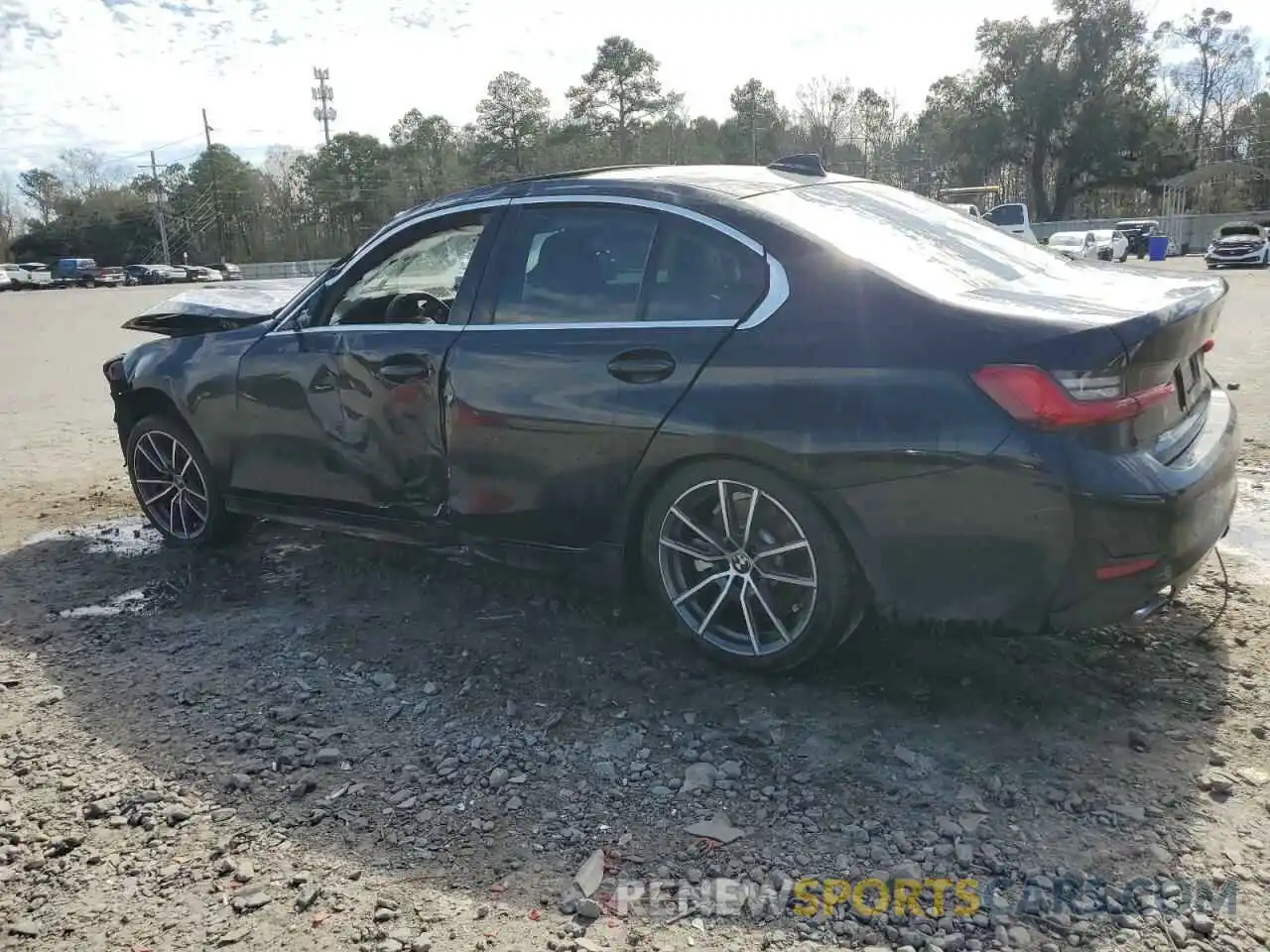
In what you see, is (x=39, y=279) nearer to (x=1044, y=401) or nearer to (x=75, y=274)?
(x=75, y=274)

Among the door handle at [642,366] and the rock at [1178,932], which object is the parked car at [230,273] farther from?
the rock at [1178,932]

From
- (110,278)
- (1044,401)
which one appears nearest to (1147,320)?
(1044,401)

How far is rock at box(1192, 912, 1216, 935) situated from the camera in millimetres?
2359

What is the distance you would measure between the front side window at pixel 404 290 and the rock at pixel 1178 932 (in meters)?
3.46

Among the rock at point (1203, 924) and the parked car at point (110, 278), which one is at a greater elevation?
the parked car at point (110, 278)

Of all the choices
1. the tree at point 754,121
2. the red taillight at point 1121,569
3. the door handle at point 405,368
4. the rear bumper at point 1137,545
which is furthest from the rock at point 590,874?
the tree at point 754,121

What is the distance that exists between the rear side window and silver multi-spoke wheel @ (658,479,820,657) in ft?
2.00

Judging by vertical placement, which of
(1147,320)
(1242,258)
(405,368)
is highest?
(1147,320)

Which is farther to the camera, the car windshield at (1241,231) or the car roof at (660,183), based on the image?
the car windshield at (1241,231)

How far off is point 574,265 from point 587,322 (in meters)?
0.28

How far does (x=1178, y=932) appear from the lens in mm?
2363

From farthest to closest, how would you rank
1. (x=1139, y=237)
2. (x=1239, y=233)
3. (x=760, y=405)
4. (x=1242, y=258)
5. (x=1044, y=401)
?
→ 1. (x=1139, y=237)
2. (x=1239, y=233)
3. (x=1242, y=258)
4. (x=760, y=405)
5. (x=1044, y=401)

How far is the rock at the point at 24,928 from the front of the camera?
258 cm

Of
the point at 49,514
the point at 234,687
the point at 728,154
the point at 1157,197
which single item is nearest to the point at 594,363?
the point at 234,687
